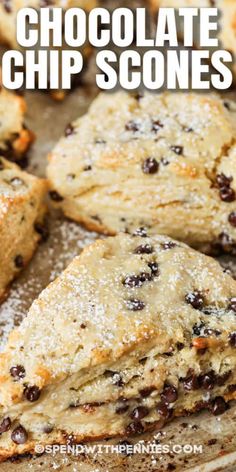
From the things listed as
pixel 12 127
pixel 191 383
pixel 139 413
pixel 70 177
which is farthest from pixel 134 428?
pixel 12 127

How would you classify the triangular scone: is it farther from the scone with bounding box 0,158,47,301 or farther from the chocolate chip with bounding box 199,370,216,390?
the scone with bounding box 0,158,47,301

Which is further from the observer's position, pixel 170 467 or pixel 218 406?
pixel 218 406

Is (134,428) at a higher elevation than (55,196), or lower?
lower

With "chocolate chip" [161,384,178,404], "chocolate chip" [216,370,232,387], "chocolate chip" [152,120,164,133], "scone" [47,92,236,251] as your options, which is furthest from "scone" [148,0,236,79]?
"chocolate chip" [161,384,178,404]

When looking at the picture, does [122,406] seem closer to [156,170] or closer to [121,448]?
[121,448]

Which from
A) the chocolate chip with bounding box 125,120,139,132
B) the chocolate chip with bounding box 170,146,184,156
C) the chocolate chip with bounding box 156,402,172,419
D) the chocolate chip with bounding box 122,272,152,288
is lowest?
the chocolate chip with bounding box 156,402,172,419
